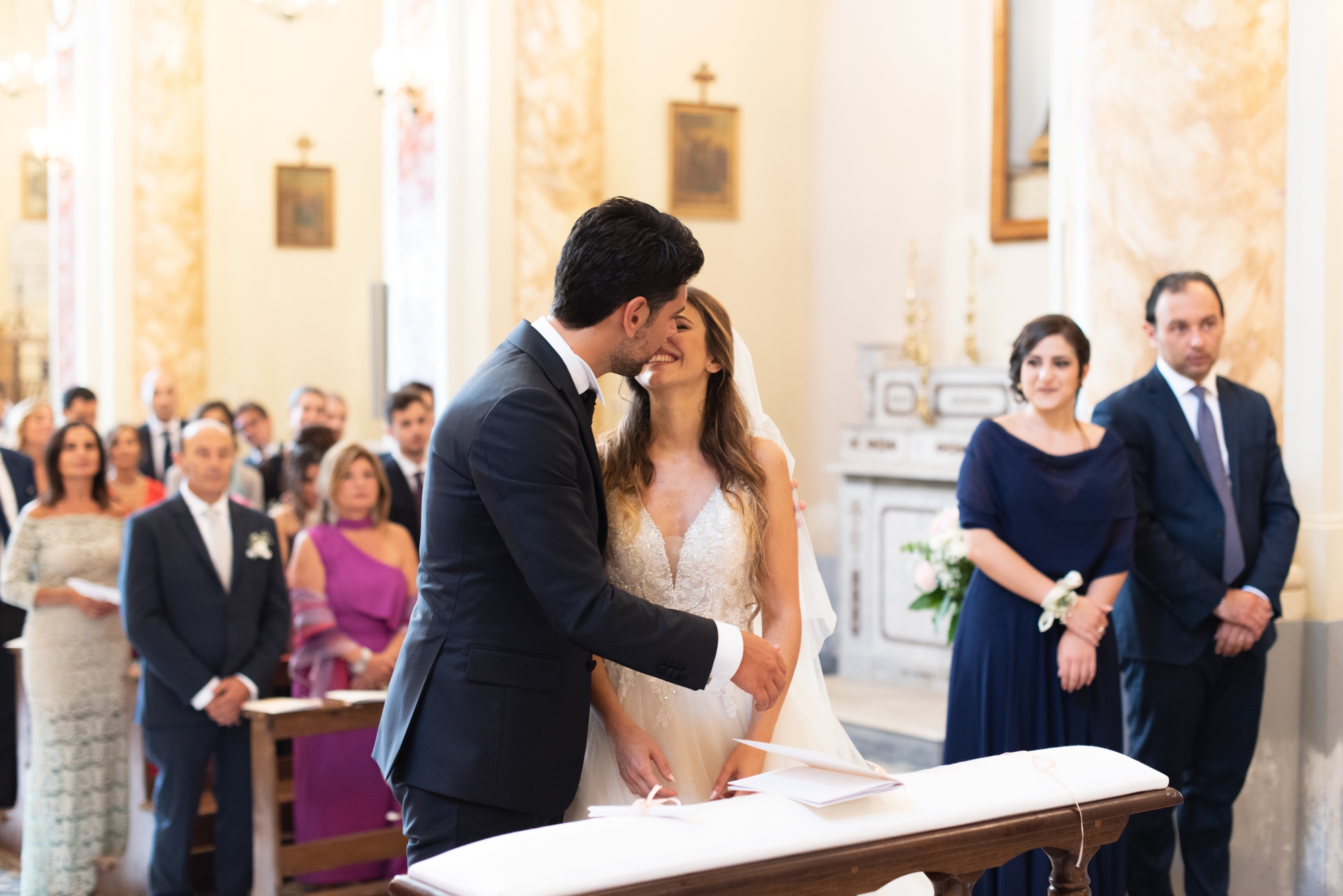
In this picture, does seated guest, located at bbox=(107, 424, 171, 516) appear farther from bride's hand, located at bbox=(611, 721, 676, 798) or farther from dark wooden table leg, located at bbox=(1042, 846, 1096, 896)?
dark wooden table leg, located at bbox=(1042, 846, 1096, 896)

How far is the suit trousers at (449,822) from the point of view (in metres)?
2.38

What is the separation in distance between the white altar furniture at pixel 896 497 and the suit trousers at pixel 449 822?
5426mm

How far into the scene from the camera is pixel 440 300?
711 centimetres

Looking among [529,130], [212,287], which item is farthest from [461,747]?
[212,287]

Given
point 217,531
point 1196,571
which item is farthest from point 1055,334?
point 217,531

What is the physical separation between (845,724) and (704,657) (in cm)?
489

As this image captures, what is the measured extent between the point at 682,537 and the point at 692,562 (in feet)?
0.22

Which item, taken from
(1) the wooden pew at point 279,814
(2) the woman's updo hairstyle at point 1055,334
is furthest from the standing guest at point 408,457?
(2) the woman's updo hairstyle at point 1055,334

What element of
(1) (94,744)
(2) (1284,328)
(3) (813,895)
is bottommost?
(1) (94,744)

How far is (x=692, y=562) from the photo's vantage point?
2791 millimetres

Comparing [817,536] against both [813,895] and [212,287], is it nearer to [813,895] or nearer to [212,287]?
[212,287]

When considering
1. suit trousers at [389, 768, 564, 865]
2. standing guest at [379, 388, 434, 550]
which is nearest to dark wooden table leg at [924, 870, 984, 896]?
suit trousers at [389, 768, 564, 865]

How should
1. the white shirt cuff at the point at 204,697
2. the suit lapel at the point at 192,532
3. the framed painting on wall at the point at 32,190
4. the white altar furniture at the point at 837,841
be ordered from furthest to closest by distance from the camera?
the framed painting on wall at the point at 32,190 → the suit lapel at the point at 192,532 → the white shirt cuff at the point at 204,697 → the white altar furniture at the point at 837,841

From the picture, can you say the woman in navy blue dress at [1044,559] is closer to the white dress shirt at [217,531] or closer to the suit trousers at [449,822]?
the suit trousers at [449,822]
